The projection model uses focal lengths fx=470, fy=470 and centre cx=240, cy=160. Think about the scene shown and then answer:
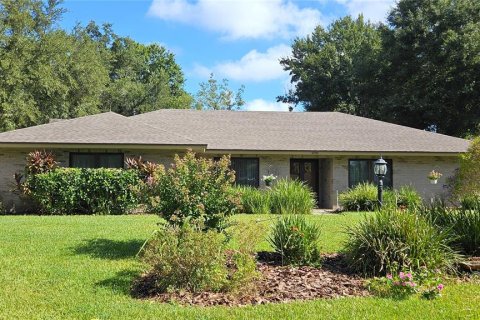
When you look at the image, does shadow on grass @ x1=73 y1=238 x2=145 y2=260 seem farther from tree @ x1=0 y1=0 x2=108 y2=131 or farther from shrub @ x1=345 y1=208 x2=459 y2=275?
tree @ x1=0 y1=0 x2=108 y2=131

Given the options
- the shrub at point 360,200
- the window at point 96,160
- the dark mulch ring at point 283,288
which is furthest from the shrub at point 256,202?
the dark mulch ring at point 283,288

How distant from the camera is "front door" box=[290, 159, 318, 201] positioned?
2169 cm

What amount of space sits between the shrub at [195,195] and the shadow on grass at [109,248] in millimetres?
1259

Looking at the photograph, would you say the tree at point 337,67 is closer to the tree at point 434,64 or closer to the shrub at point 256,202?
the tree at point 434,64

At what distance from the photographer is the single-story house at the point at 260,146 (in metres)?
17.4

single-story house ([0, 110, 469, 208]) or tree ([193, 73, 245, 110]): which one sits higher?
tree ([193, 73, 245, 110])

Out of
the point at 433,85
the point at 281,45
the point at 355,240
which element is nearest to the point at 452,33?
the point at 433,85

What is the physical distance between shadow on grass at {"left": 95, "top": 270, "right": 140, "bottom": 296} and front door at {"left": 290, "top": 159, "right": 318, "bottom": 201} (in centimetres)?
1504

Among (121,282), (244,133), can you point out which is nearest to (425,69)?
(244,133)

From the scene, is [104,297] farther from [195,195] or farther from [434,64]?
[434,64]

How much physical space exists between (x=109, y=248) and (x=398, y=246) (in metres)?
5.28

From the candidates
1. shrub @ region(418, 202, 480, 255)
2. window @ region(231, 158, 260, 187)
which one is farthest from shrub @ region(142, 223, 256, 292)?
window @ region(231, 158, 260, 187)

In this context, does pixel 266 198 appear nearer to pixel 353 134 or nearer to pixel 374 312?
pixel 353 134

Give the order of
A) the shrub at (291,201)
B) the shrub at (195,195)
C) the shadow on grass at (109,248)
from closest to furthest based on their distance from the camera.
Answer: the shrub at (195,195) < the shadow on grass at (109,248) < the shrub at (291,201)
